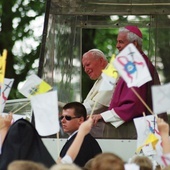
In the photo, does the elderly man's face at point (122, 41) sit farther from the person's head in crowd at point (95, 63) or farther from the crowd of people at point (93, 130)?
the person's head in crowd at point (95, 63)

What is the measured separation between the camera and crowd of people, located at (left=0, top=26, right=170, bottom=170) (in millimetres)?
9141

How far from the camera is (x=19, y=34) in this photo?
77.0 feet

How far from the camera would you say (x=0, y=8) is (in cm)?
2341

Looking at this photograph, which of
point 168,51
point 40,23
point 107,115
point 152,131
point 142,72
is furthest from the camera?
point 40,23

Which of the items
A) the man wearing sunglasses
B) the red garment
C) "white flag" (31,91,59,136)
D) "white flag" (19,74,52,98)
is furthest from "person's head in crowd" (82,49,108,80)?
"white flag" (31,91,59,136)

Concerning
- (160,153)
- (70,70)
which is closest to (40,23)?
→ (70,70)

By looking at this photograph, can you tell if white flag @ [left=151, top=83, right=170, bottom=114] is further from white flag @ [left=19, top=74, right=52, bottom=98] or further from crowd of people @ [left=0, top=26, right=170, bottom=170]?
white flag @ [left=19, top=74, right=52, bottom=98]

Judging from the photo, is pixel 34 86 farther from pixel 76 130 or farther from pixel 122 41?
pixel 122 41

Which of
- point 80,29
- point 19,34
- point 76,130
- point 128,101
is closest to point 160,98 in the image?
point 76,130

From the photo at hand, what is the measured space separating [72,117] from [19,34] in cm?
1222

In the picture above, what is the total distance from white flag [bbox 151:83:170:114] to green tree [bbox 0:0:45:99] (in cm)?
1325

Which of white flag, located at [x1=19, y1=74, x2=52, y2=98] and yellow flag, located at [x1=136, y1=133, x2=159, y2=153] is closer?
yellow flag, located at [x1=136, y1=133, x2=159, y2=153]

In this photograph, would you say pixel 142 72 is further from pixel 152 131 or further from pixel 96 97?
pixel 96 97

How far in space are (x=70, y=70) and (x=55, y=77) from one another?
652mm
